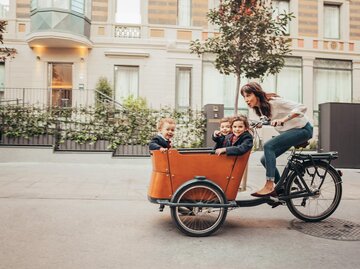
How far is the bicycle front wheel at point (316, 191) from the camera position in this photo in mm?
4387

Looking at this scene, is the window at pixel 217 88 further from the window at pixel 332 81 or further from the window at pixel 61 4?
the window at pixel 61 4

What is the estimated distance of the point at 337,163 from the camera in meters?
10.8

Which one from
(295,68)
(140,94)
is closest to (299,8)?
(295,68)

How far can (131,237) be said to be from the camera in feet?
12.4

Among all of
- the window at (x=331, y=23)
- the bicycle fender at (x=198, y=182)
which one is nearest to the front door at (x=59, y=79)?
the bicycle fender at (x=198, y=182)

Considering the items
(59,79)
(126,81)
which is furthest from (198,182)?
(59,79)

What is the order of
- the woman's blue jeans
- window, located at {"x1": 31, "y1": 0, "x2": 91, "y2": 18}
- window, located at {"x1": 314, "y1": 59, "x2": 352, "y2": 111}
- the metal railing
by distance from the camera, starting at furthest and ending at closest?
window, located at {"x1": 314, "y1": 59, "x2": 352, "y2": 111} < the metal railing < window, located at {"x1": 31, "y1": 0, "x2": 91, "y2": 18} < the woman's blue jeans

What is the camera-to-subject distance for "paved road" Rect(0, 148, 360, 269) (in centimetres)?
311

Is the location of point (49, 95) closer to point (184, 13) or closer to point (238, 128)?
point (184, 13)

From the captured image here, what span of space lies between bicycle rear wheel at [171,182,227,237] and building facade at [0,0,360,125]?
489 inches

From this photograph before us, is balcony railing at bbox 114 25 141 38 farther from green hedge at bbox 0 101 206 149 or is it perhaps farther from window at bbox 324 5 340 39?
window at bbox 324 5 340 39

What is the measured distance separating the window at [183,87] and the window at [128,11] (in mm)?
3364

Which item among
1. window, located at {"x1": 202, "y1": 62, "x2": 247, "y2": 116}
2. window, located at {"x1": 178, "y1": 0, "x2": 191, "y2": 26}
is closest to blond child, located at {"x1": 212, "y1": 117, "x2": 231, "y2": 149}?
window, located at {"x1": 202, "y1": 62, "x2": 247, "y2": 116}

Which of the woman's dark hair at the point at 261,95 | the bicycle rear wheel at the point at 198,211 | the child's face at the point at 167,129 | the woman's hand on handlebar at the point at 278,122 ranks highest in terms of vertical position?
the woman's dark hair at the point at 261,95
